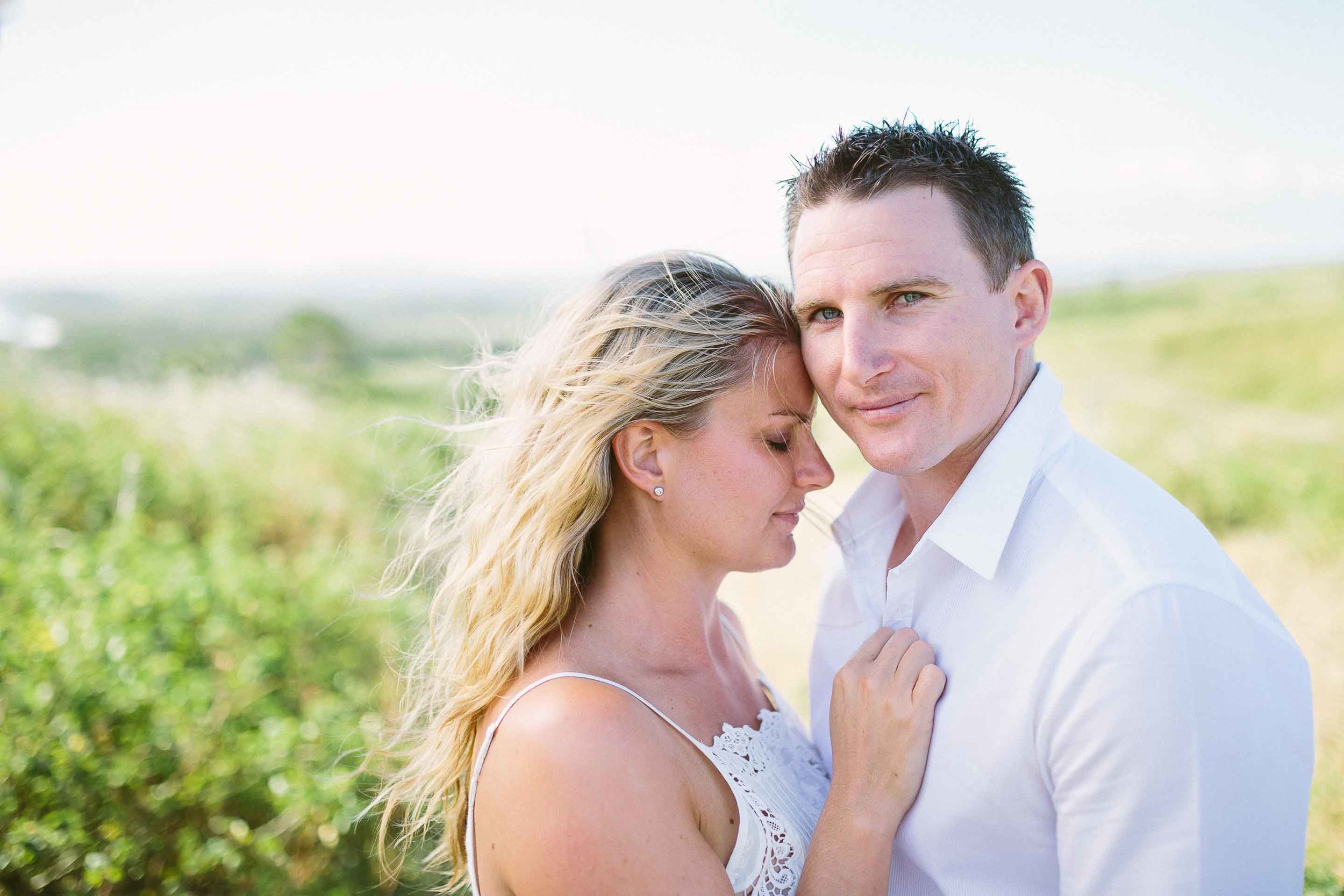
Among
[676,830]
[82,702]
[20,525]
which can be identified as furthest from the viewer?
[20,525]

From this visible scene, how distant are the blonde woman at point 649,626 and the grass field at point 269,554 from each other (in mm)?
577

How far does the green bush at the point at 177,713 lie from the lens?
117 inches

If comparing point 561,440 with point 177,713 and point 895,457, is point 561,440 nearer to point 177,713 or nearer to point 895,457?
point 895,457

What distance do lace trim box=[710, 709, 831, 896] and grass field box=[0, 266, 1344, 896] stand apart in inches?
31.3

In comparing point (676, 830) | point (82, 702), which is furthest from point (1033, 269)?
point (82, 702)

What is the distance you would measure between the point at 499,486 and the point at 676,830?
1.04 m

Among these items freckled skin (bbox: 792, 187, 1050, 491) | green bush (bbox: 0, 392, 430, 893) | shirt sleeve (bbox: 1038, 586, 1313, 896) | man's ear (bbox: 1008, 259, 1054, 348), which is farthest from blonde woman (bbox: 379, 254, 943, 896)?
green bush (bbox: 0, 392, 430, 893)

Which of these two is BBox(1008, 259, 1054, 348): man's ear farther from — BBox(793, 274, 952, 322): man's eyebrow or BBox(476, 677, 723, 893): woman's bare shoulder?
BBox(476, 677, 723, 893): woman's bare shoulder

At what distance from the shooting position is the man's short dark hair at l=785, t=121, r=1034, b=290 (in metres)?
2.12

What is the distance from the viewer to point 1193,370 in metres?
12.5

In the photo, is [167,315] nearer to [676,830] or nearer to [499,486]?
[499,486]

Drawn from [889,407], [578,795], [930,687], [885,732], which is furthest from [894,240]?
[578,795]

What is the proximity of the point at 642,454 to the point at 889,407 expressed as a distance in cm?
65

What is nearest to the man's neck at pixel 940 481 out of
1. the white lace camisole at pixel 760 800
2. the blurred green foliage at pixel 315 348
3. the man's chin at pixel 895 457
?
the man's chin at pixel 895 457
